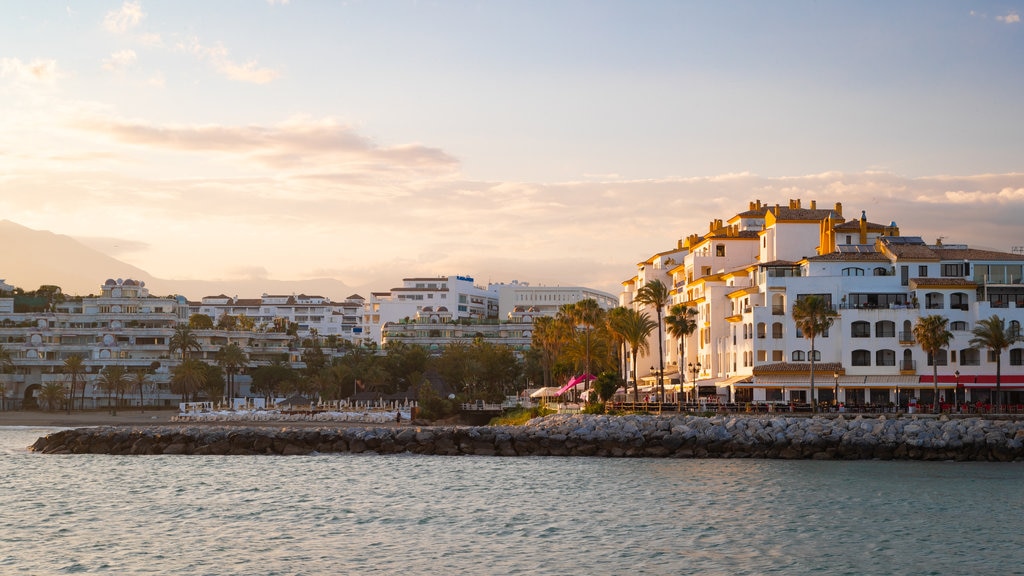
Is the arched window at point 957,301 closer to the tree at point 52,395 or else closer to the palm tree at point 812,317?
the palm tree at point 812,317

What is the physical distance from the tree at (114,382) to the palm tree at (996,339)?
83440 mm

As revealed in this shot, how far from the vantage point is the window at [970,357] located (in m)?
81.2

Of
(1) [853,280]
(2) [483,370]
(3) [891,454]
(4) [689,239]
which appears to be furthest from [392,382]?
(3) [891,454]

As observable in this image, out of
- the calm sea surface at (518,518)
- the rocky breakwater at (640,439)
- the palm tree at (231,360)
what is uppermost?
the palm tree at (231,360)

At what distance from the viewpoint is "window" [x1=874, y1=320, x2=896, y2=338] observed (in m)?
Result: 81.6

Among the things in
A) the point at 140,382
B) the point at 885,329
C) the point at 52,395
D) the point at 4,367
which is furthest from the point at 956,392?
the point at 4,367

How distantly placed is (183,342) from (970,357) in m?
86.5

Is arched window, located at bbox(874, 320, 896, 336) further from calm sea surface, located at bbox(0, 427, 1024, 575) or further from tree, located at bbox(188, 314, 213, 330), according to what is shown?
tree, located at bbox(188, 314, 213, 330)

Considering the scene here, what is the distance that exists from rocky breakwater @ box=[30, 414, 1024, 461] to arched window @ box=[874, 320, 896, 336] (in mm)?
12890

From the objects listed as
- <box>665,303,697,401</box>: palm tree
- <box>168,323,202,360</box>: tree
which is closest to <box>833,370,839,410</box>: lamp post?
<box>665,303,697,401</box>: palm tree

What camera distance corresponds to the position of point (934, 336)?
75.9 metres

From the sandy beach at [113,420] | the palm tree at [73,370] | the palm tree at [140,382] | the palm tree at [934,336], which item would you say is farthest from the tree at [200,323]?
the palm tree at [934,336]

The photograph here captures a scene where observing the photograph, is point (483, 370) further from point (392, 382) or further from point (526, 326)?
point (526, 326)

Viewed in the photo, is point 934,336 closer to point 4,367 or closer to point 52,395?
point 52,395
